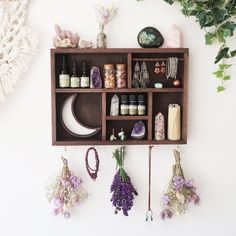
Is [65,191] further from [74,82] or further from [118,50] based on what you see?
[118,50]

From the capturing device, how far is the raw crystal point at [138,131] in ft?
4.94

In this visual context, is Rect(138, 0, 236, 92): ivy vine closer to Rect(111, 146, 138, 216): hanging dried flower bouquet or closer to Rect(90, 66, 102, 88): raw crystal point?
Rect(90, 66, 102, 88): raw crystal point

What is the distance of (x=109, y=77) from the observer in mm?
1458

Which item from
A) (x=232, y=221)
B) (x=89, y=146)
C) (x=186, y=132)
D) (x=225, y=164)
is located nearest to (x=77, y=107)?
(x=89, y=146)

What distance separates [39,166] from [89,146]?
0.24 m

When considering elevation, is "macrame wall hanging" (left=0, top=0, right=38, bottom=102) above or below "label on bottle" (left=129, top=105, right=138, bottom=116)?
above

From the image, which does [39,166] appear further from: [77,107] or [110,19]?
[110,19]

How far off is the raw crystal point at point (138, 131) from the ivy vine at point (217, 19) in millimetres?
391

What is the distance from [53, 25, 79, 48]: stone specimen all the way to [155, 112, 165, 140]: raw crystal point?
0.47m

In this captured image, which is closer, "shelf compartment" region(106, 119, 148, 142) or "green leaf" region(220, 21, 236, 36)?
"green leaf" region(220, 21, 236, 36)

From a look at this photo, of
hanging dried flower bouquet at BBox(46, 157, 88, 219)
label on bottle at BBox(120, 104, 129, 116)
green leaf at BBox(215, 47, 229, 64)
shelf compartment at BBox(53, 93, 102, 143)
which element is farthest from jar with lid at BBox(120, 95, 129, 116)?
green leaf at BBox(215, 47, 229, 64)

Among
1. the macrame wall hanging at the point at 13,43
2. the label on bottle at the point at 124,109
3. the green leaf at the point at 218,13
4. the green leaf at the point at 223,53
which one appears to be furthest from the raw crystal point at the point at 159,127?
the macrame wall hanging at the point at 13,43

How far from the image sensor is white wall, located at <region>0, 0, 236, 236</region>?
1485mm

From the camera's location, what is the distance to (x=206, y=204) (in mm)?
1590
